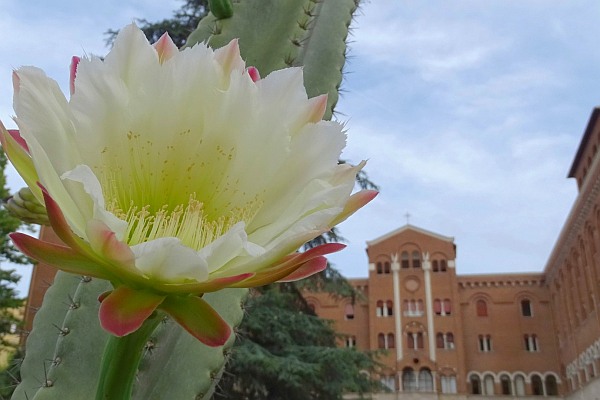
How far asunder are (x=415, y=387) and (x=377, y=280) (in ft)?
17.9

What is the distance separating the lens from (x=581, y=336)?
75.9ft

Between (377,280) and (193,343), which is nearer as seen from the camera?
(193,343)

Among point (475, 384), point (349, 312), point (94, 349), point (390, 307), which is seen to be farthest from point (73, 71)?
point (475, 384)

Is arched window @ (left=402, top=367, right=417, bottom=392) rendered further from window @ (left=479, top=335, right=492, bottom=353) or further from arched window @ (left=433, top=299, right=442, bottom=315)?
window @ (left=479, top=335, right=492, bottom=353)

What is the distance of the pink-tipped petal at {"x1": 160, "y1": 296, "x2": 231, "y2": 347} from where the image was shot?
0.42 metres

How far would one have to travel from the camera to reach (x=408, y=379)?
27781mm

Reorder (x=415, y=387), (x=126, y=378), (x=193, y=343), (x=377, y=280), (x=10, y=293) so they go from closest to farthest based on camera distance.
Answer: (x=126, y=378), (x=193, y=343), (x=10, y=293), (x=415, y=387), (x=377, y=280)

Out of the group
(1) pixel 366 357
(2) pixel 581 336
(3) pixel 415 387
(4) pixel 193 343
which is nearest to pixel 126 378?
(4) pixel 193 343

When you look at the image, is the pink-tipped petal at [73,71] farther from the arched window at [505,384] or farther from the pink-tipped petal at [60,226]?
the arched window at [505,384]

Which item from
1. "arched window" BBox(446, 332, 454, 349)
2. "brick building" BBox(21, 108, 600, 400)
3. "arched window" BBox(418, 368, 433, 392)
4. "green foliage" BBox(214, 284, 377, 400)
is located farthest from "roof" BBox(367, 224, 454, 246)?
"green foliage" BBox(214, 284, 377, 400)

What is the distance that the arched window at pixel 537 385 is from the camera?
91.7 ft

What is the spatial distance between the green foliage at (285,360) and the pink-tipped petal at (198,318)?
779 cm

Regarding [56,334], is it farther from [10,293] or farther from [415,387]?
[415,387]

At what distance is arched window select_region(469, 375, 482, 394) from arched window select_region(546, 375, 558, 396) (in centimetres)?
323
